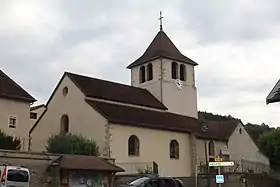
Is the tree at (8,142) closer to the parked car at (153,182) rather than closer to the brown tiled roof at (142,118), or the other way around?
the brown tiled roof at (142,118)

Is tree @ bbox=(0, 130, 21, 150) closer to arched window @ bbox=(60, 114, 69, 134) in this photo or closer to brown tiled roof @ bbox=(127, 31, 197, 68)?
arched window @ bbox=(60, 114, 69, 134)

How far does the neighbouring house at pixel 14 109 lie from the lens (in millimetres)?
38822

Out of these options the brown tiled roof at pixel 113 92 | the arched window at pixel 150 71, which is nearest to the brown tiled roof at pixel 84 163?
the brown tiled roof at pixel 113 92

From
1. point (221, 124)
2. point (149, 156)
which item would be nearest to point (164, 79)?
point (221, 124)

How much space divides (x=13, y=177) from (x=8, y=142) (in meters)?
10.9

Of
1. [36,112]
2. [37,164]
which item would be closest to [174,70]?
[36,112]

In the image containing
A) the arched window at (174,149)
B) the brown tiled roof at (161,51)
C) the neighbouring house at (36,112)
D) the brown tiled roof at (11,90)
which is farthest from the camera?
the brown tiled roof at (161,51)

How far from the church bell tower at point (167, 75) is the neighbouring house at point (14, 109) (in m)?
16.9

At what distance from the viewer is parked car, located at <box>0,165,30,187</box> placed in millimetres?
24734

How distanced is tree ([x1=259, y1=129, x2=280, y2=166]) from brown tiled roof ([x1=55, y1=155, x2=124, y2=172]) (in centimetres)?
2817

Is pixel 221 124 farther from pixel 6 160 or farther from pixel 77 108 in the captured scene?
pixel 6 160

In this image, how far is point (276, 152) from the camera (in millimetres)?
57594

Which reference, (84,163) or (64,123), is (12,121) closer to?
(64,123)

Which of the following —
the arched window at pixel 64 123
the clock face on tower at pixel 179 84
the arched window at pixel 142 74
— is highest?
the arched window at pixel 142 74
